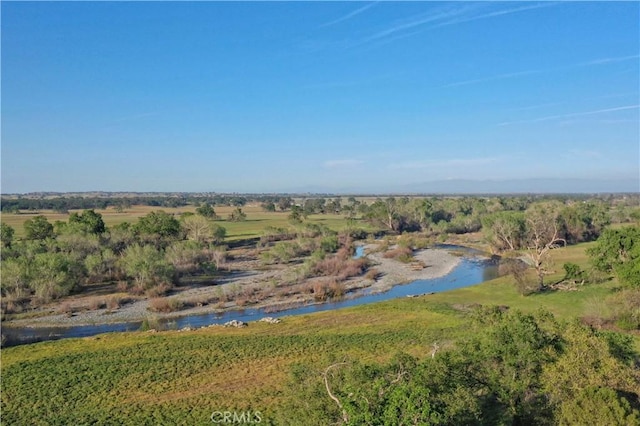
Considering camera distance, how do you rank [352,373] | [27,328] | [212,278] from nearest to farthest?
[352,373] < [27,328] < [212,278]

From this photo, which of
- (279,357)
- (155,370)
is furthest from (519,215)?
(155,370)

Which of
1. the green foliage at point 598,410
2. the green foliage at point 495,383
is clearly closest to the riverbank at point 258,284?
the green foliage at point 495,383

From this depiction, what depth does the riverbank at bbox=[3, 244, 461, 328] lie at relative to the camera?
41750 millimetres

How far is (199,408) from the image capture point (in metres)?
22.4

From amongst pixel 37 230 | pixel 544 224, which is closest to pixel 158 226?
pixel 37 230

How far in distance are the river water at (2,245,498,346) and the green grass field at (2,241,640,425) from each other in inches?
141

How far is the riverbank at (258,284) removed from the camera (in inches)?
1644

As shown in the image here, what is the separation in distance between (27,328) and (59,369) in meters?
14.8

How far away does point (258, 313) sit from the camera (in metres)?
44.0

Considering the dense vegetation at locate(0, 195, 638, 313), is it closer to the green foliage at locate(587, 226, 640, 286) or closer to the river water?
the green foliage at locate(587, 226, 640, 286)

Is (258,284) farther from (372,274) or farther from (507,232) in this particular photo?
(507,232)

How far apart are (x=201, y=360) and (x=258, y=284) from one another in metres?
26.1

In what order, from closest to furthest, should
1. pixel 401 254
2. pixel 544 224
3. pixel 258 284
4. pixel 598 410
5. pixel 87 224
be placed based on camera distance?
pixel 598 410
pixel 258 284
pixel 87 224
pixel 401 254
pixel 544 224

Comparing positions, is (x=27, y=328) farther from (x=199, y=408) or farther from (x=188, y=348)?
(x=199, y=408)
